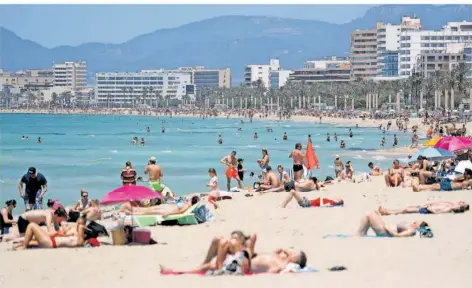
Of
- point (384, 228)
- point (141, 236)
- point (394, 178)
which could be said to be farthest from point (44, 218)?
point (394, 178)

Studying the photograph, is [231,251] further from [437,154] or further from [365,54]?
[365,54]

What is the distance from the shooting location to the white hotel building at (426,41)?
Result: 151 meters

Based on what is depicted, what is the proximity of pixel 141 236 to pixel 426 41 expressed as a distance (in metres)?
148

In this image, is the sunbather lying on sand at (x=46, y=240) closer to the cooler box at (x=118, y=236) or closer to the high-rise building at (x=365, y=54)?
the cooler box at (x=118, y=236)

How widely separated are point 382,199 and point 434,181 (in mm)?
1401

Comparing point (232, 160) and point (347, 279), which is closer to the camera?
point (347, 279)

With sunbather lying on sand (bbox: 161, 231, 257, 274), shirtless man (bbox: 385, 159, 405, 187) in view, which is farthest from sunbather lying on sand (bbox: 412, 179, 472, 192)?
sunbather lying on sand (bbox: 161, 231, 257, 274)

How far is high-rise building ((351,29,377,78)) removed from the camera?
7446 inches

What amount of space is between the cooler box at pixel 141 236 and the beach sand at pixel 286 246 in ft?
0.85

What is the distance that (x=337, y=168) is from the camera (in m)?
25.7

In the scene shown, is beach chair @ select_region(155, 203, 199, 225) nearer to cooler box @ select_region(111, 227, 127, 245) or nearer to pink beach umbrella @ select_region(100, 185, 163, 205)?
pink beach umbrella @ select_region(100, 185, 163, 205)

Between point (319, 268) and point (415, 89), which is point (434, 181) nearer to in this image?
point (319, 268)

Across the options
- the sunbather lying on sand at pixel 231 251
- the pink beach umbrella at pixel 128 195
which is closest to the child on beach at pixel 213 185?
the pink beach umbrella at pixel 128 195

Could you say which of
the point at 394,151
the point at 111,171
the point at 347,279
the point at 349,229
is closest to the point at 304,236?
the point at 349,229
